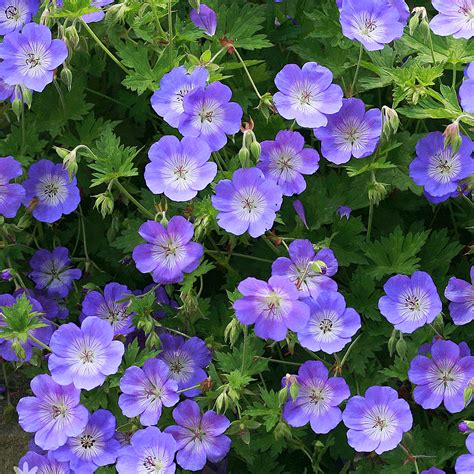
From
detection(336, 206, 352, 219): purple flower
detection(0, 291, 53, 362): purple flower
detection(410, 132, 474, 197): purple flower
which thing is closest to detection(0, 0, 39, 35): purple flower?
detection(0, 291, 53, 362): purple flower

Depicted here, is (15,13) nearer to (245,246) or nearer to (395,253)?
(245,246)

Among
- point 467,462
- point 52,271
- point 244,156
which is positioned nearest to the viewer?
point 467,462

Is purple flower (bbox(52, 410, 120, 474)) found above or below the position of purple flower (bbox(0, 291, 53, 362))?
below

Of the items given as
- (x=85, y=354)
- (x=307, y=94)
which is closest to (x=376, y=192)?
(x=307, y=94)

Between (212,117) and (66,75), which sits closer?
(212,117)

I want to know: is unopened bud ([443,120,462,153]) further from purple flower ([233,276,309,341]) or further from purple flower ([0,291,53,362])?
purple flower ([0,291,53,362])

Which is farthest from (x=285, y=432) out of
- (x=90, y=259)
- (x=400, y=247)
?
(x=90, y=259)

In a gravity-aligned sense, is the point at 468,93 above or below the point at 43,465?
above

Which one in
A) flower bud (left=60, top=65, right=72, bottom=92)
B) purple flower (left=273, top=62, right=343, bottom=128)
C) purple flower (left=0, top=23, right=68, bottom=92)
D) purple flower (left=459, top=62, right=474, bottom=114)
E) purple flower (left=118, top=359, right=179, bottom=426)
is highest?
purple flower (left=0, top=23, right=68, bottom=92)
